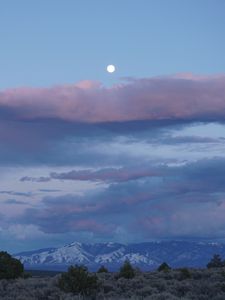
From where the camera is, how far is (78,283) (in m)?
33.1

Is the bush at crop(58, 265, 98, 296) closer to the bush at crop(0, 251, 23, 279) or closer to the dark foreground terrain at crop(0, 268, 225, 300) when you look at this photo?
the dark foreground terrain at crop(0, 268, 225, 300)

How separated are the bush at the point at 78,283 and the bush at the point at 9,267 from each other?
11.6 m

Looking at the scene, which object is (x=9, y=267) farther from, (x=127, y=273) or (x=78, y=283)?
(x=78, y=283)

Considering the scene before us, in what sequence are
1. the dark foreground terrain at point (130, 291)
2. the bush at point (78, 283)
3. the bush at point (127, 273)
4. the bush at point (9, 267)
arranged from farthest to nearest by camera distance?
1. the bush at point (9, 267)
2. the bush at point (127, 273)
3. the bush at point (78, 283)
4. the dark foreground terrain at point (130, 291)

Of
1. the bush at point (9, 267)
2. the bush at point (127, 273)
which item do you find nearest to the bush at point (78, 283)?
the bush at point (127, 273)

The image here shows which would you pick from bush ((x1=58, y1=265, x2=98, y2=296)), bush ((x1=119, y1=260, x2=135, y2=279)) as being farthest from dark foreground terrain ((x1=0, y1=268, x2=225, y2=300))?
bush ((x1=119, y1=260, x2=135, y2=279))

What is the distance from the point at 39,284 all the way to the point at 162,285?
26.0 ft

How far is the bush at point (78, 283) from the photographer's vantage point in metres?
33.0

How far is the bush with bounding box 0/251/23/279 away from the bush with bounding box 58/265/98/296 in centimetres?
1165

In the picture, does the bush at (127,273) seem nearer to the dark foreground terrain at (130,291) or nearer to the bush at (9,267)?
the dark foreground terrain at (130,291)

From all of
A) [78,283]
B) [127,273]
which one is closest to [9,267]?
[127,273]

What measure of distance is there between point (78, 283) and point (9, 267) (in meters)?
13.4

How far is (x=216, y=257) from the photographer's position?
271ft

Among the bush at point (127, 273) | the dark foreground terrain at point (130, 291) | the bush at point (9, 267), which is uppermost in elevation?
the bush at point (9, 267)
